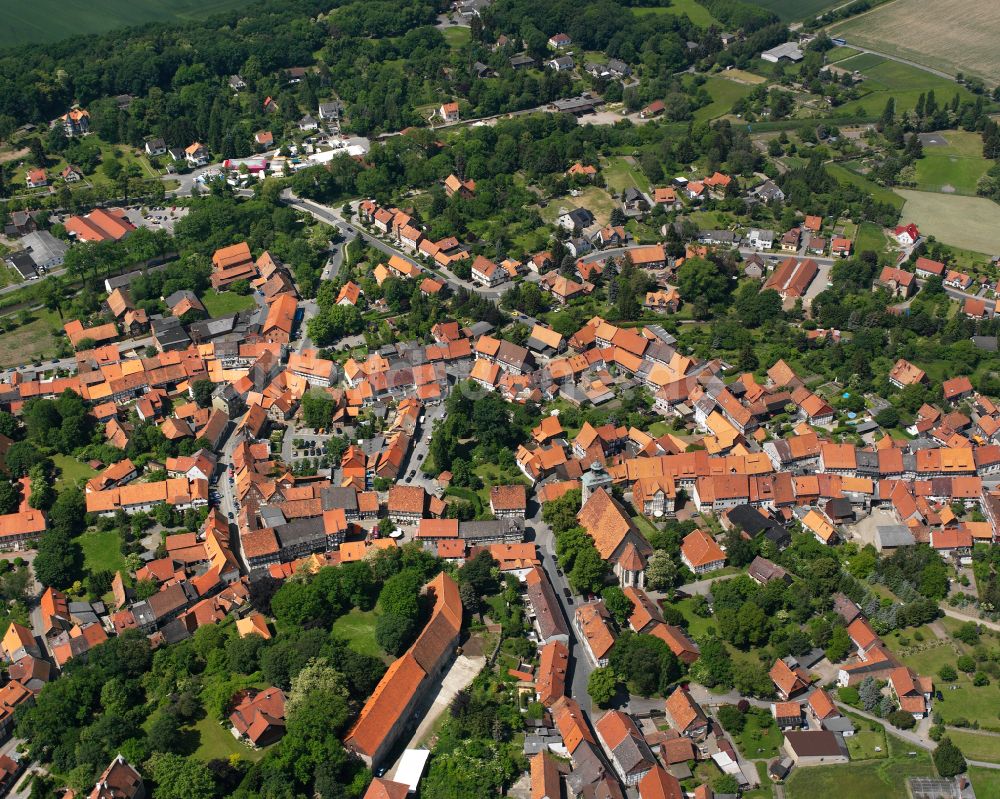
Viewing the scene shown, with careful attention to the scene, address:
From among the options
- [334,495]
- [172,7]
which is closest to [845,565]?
[334,495]

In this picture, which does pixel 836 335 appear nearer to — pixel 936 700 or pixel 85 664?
pixel 936 700

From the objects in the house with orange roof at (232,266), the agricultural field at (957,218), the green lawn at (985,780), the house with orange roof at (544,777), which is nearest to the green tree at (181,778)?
the house with orange roof at (544,777)

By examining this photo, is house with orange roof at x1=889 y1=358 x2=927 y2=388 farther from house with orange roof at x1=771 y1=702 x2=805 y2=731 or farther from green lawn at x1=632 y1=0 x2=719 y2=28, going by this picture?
green lawn at x1=632 y1=0 x2=719 y2=28

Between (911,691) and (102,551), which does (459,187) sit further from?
(911,691)

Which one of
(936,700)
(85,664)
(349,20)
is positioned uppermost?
(349,20)

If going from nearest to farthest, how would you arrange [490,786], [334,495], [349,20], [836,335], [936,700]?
[490,786] < [936,700] < [334,495] < [836,335] < [349,20]

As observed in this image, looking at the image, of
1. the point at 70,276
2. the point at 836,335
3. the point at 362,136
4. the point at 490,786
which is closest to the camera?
the point at 490,786

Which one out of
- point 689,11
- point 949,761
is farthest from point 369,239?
point 689,11

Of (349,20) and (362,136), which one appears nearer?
(362,136)
